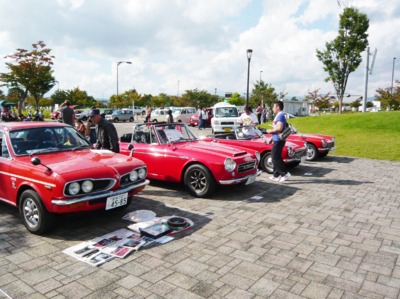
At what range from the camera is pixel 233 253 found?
406 cm

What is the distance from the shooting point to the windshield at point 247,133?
945 cm

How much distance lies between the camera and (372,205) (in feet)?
20.5

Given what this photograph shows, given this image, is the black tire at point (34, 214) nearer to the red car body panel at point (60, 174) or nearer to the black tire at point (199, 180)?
the red car body panel at point (60, 174)

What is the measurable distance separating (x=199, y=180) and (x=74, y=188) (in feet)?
9.31

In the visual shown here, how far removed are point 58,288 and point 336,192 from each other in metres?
6.06

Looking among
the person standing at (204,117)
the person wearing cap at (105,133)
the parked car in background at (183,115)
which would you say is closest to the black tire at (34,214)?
the person wearing cap at (105,133)

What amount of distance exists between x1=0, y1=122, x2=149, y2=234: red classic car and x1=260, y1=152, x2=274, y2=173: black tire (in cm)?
468

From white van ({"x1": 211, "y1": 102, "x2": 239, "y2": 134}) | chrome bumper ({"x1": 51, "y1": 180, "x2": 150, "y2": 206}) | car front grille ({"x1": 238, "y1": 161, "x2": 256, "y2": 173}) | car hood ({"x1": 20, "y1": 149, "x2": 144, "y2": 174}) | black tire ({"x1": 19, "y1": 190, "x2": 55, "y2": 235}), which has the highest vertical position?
white van ({"x1": 211, "y1": 102, "x2": 239, "y2": 134})

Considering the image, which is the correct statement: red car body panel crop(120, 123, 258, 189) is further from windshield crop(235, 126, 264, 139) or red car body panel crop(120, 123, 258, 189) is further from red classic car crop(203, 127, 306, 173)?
windshield crop(235, 126, 264, 139)

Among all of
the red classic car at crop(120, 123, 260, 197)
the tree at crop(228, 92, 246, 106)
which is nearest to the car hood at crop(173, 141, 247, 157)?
the red classic car at crop(120, 123, 260, 197)

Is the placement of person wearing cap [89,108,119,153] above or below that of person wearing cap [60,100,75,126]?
below

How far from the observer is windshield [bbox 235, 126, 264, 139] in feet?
31.0

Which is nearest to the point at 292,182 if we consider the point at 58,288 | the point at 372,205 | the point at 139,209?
the point at 372,205

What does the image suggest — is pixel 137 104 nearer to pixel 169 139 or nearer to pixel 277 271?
pixel 169 139
